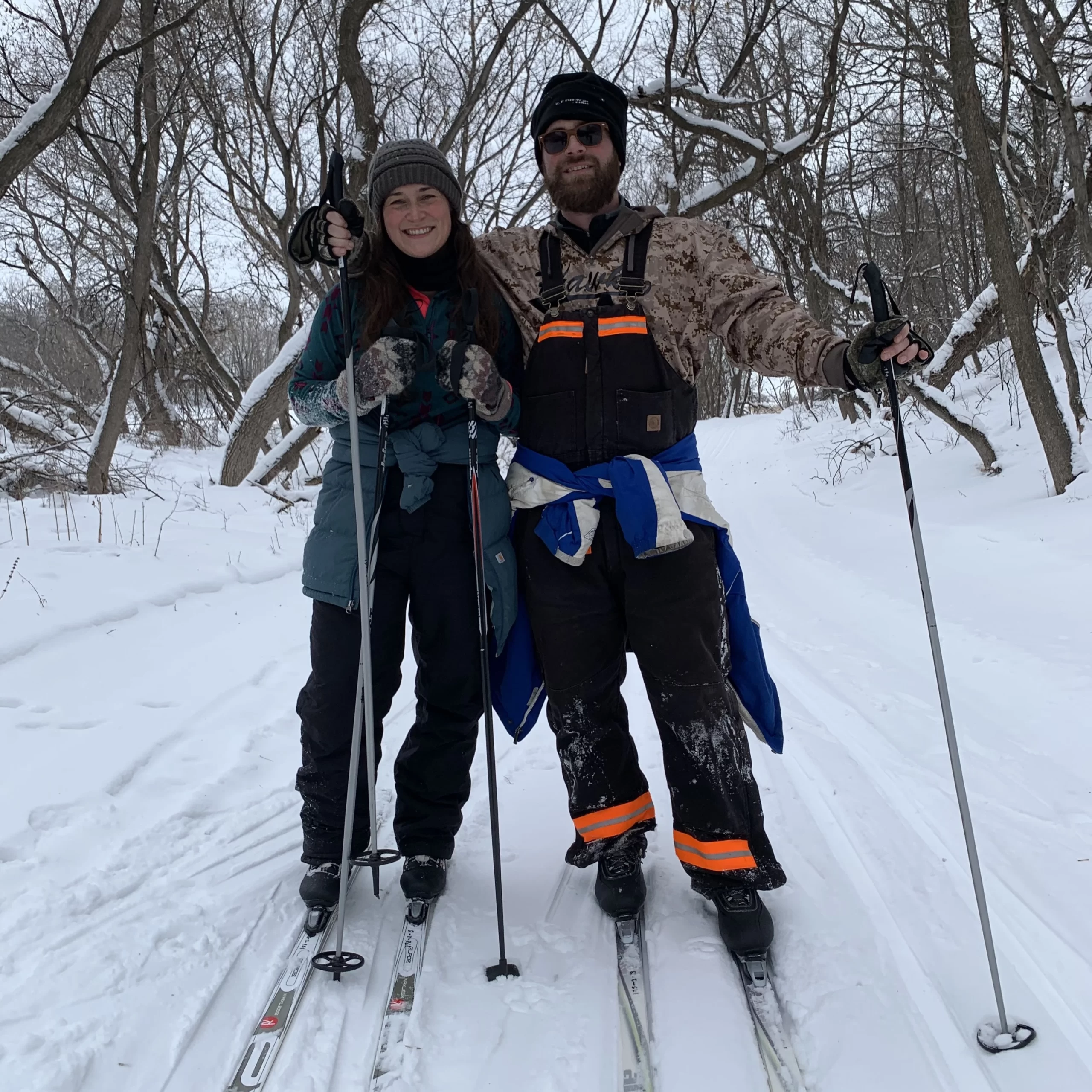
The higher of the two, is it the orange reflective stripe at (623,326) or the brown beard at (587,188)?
the brown beard at (587,188)

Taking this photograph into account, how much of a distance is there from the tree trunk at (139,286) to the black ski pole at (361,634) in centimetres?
699

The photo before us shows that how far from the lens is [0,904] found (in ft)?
6.62

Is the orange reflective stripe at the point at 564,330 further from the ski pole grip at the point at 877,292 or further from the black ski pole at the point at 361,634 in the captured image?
the ski pole grip at the point at 877,292

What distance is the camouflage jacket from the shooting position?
213 centimetres

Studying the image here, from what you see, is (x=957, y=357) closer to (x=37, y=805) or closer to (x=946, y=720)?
(x=946, y=720)

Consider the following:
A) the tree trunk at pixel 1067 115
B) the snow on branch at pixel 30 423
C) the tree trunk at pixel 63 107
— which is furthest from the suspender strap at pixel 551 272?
the snow on branch at pixel 30 423

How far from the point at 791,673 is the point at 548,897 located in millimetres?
2179

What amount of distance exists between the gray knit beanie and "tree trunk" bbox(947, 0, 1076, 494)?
5.38 meters

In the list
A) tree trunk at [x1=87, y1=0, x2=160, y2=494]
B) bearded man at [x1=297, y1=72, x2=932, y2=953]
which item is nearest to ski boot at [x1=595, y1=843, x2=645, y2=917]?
bearded man at [x1=297, y1=72, x2=932, y2=953]

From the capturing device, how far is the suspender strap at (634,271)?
2.16 m

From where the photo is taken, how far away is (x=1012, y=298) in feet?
20.1

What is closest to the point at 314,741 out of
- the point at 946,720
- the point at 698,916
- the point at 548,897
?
the point at 548,897

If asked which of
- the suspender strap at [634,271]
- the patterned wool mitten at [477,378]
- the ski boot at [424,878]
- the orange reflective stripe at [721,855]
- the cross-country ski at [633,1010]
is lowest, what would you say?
the cross-country ski at [633,1010]

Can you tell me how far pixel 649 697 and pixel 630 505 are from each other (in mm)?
549
